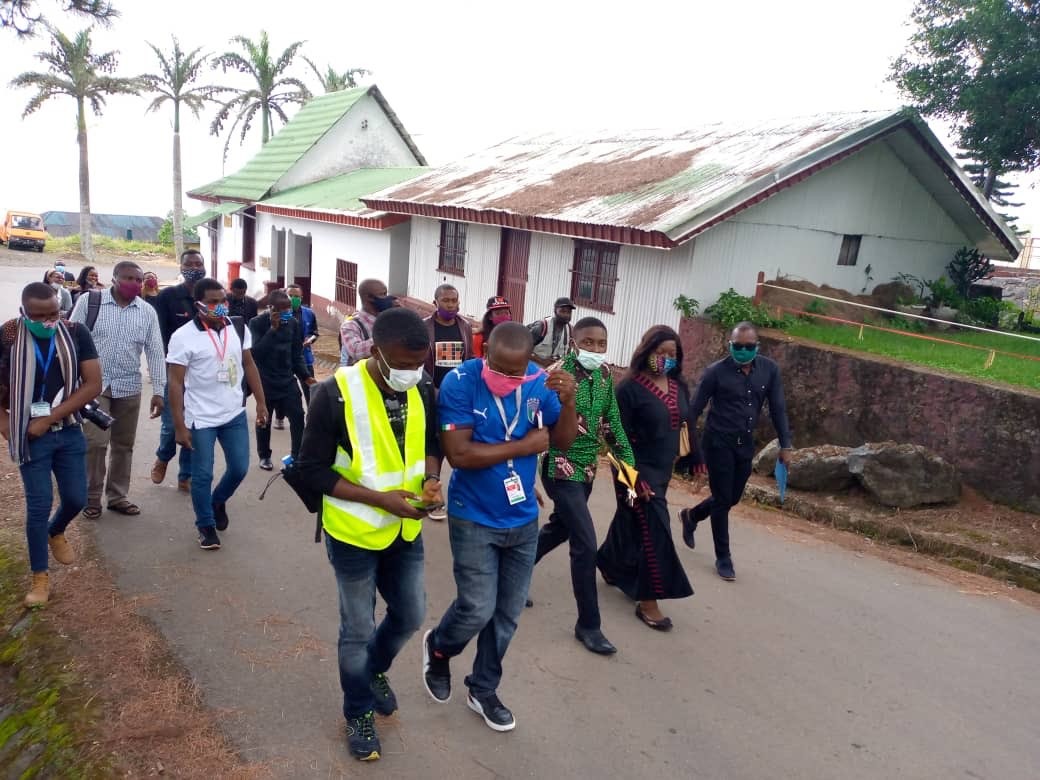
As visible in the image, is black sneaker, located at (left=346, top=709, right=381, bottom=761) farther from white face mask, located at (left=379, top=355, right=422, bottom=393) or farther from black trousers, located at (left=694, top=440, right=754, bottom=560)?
black trousers, located at (left=694, top=440, right=754, bottom=560)

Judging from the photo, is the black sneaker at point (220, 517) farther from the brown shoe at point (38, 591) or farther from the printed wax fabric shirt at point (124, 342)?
the brown shoe at point (38, 591)

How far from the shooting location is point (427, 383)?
11.1ft

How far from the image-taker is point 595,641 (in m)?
4.48

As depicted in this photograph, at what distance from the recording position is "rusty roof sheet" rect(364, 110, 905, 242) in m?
10.2

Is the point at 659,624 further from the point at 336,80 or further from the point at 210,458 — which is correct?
the point at 336,80

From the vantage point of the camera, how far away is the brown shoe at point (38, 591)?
14.9ft

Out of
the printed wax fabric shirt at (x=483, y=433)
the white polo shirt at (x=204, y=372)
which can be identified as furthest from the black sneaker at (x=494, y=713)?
the white polo shirt at (x=204, y=372)

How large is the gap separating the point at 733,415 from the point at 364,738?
3339 millimetres

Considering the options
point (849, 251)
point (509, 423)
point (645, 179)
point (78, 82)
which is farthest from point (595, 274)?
point (78, 82)

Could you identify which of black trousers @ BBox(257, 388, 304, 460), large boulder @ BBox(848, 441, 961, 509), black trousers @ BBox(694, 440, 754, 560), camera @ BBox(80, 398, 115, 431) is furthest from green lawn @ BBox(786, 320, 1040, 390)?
camera @ BBox(80, 398, 115, 431)

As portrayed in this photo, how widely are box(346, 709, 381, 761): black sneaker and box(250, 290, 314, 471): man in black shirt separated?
13.6ft

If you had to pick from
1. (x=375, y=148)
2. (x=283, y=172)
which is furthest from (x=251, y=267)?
(x=375, y=148)

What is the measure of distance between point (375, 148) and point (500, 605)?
A: 23076mm

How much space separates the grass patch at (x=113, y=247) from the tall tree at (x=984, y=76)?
130 feet
